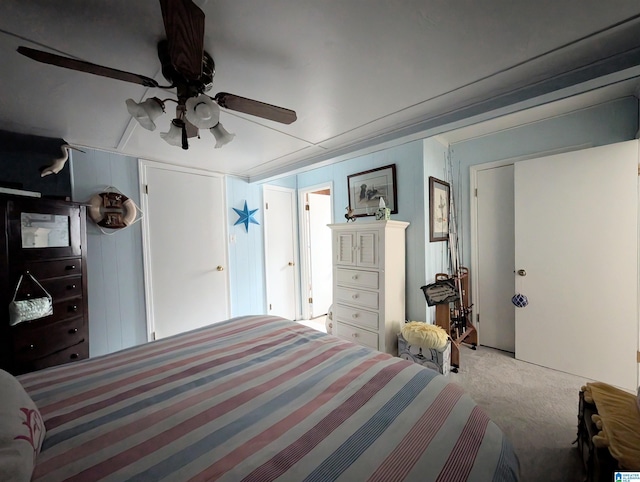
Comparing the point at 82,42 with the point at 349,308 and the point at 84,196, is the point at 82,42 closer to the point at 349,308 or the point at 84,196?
the point at 84,196

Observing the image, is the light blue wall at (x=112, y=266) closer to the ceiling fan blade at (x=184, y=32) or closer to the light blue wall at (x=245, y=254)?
the light blue wall at (x=245, y=254)

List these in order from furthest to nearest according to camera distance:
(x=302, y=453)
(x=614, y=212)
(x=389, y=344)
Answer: (x=389, y=344), (x=614, y=212), (x=302, y=453)

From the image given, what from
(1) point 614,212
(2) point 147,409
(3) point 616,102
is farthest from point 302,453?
(3) point 616,102

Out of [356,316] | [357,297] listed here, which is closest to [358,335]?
[356,316]

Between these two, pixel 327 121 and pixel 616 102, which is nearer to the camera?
pixel 327 121

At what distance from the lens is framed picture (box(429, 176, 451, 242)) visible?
2.56m

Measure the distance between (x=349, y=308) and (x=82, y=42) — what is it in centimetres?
262

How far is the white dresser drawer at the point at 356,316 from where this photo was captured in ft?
7.94

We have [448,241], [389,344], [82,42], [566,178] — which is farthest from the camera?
[448,241]

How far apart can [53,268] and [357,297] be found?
7.96 ft

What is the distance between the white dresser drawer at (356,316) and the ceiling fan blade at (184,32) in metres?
2.29

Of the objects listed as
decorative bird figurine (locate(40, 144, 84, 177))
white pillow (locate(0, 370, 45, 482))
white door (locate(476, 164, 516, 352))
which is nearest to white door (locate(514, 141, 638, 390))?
white door (locate(476, 164, 516, 352))

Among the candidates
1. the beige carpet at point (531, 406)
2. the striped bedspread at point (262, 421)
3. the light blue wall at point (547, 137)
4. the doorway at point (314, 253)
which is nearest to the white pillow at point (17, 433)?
the striped bedspread at point (262, 421)

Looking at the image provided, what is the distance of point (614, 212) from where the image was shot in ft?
6.44
